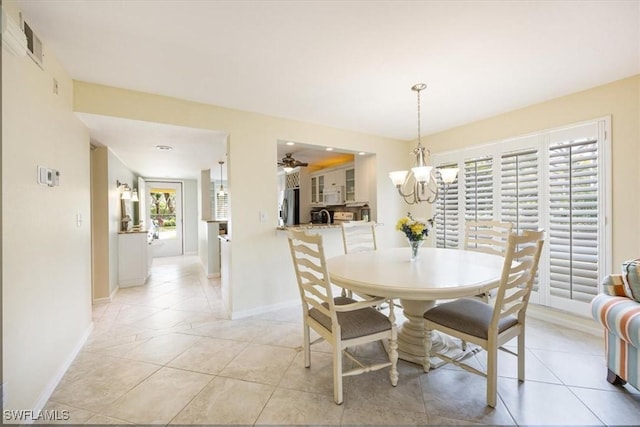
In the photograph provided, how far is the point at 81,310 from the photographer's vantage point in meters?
2.51

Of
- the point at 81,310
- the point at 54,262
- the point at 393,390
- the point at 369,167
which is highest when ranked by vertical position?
the point at 369,167

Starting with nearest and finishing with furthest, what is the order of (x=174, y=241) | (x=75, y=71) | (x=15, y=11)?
(x=15, y=11), (x=75, y=71), (x=174, y=241)

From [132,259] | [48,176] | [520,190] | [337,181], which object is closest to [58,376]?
[48,176]

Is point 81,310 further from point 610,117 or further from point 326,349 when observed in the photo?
point 610,117

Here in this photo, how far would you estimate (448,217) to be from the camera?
154 inches

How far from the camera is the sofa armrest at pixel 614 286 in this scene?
187cm

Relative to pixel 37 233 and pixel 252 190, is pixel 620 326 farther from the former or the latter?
pixel 37 233

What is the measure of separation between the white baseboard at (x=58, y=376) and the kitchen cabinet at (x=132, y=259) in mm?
1931

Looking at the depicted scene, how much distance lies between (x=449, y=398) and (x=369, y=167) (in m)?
3.25

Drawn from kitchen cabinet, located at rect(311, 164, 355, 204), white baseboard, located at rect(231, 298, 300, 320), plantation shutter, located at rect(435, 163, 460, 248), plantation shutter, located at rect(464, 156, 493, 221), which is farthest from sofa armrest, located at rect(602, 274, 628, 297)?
kitchen cabinet, located at rect(311, 164, 355, 204)

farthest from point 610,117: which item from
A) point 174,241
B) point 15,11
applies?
point 174,241

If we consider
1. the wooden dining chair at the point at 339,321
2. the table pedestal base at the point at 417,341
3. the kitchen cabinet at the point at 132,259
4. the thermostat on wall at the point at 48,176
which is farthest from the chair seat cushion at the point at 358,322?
the kitchen cabinet at the point at 132,259

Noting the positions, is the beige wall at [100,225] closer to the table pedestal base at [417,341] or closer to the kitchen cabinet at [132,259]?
the kitchen cabinet at [132,259]

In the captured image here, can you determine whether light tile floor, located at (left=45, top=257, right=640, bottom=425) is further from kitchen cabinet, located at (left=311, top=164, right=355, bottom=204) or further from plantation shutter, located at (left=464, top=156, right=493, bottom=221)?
kitchen cabinet, located at (left=311, top=164, right=355, bottom=204)
